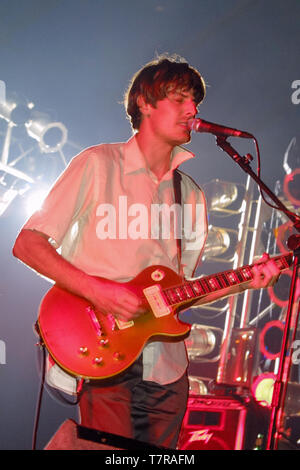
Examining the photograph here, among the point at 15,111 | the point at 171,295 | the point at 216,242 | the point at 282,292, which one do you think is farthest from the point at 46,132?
the point at 171,295

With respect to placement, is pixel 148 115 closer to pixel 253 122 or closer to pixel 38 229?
pixel 38 229

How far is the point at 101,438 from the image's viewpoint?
1.26 metres

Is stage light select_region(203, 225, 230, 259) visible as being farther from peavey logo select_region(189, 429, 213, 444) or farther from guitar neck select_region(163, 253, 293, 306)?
guitar neck select_region(163, 253, 293, 306)

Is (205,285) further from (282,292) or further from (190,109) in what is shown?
(282,292)

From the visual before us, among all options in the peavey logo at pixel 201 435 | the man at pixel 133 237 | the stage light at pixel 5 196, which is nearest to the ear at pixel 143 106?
the man at pixel 133 237

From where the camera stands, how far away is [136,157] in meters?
2.59

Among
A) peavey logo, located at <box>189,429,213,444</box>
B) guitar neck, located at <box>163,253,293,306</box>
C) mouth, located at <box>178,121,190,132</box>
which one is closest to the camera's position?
guitar neck, located at <box>163,253,293,306</box>

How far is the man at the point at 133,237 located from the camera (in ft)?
6.84

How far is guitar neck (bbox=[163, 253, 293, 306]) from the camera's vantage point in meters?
2.35

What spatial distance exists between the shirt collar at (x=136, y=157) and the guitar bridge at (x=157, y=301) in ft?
2.23

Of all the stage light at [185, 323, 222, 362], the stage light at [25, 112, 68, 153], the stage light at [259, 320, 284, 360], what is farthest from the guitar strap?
the stage light at [259, 320, 284, 360]

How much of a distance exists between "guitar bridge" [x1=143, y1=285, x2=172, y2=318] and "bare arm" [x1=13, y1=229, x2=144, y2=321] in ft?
0.30

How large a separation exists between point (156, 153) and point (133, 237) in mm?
622
